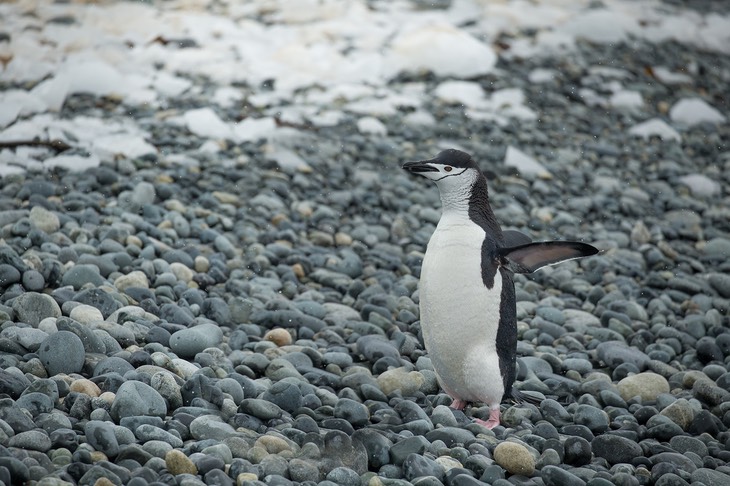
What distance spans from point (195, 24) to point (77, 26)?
3.52 feet

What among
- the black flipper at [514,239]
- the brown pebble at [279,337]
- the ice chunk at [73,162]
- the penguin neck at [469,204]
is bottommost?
the brown pebble at [279,337]

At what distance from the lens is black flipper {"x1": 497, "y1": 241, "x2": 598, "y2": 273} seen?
3.14 m

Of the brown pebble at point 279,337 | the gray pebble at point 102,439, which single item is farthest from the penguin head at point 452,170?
the gray pebble at point 102,439

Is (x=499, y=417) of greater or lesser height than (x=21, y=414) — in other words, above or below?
below

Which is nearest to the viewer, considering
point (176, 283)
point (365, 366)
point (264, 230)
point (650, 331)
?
point (365, 366)

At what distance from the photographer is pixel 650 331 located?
4.33m

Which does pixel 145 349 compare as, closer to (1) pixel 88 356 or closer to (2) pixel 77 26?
(1) pixel 88 356

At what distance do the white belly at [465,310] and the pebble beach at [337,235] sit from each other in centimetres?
15

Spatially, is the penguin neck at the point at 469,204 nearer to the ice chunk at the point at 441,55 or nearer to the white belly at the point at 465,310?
the white belly at the point at 465,310

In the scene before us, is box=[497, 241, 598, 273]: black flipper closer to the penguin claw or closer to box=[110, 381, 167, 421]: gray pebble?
the penguin claw

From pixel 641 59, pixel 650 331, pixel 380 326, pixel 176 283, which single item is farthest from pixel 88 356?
pixel 641 59

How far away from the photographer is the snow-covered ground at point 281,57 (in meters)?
6.12

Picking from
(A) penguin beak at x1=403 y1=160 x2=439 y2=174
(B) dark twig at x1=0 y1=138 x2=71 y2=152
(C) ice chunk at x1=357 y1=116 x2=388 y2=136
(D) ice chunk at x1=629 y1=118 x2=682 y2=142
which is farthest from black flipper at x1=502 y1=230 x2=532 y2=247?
(D) ice chunk at x1=629 y1=118 x2=682 y2=142

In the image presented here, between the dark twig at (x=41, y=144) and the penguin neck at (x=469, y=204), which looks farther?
the dark twig at (x=41, y=144)
